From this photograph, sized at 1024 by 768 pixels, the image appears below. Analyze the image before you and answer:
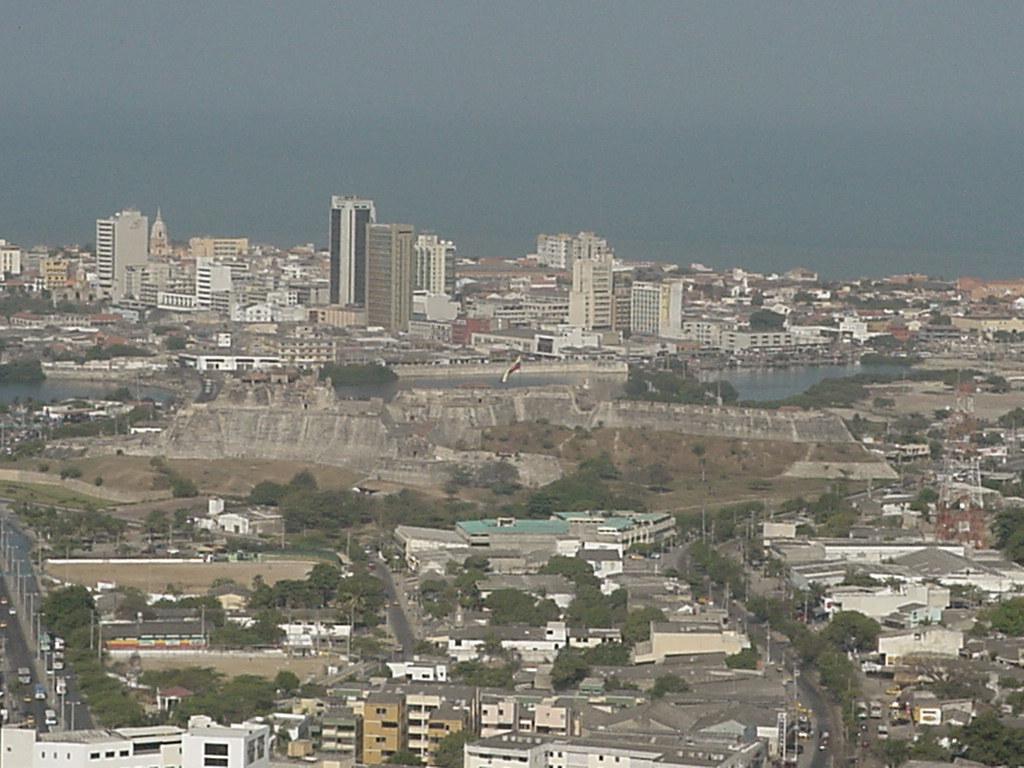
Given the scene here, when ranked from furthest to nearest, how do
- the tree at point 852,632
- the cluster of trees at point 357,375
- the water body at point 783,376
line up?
the water body at point 783,376, the cluster of trees at point 357,375, the tree at point 852,632

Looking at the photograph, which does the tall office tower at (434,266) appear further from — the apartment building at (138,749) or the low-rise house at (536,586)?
the apartment building at (138,749)

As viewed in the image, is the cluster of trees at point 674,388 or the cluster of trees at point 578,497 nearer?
the cluster of trees at point 578,497

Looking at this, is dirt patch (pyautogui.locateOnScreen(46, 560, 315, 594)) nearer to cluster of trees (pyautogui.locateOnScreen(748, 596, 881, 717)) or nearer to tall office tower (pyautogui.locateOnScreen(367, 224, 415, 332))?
cluster of trees (pyautogui.locateOnScreen(748, 596, 881, 717))

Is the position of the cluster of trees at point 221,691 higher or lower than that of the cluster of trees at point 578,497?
lower

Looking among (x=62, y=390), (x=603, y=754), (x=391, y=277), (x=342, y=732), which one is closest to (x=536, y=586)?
(x=342, y=732)

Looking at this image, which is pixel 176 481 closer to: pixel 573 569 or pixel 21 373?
pixel 573 569

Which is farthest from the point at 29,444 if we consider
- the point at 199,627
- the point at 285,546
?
the point at 199,627

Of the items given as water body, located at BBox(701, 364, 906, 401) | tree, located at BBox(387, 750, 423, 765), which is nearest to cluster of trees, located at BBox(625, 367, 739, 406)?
water body, located at BBox(701, 364, 906, 401)

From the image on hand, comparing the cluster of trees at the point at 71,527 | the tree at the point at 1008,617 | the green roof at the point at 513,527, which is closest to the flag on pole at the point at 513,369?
the cluster of trees at the point at 71,527

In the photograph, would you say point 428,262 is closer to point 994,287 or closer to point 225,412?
point 994,287
